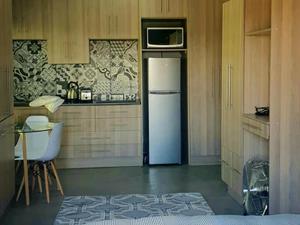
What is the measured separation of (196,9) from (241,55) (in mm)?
2124

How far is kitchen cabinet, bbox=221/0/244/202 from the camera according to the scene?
183 inches

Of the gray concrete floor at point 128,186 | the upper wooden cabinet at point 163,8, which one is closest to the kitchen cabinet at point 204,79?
the upper wooden cabinet at point 163,8

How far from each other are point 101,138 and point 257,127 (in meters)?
2.84

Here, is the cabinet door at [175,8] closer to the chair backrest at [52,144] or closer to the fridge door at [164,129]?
the fridge door at [164,129]

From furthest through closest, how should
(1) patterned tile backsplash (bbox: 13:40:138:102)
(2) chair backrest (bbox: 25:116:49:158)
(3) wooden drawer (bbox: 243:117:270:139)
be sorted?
(1) patterned tile backsplash (bbox: 13:40:138:102)
(2) chair backrest (bbox: 25:116:49:158)
(3) wooden drawer (bbox: 243:117:270:139)

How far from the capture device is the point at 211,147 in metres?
6.67

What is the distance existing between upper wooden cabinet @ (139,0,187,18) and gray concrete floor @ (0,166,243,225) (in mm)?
2126

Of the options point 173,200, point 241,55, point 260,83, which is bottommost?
point 173,200

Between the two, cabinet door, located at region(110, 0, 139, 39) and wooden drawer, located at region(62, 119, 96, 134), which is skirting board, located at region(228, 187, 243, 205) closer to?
wooden drawer, located at region(62, 119, 96, 134)

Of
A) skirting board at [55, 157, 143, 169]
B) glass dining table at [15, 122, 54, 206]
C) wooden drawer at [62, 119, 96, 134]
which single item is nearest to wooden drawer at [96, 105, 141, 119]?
wooden drawer at [62, 119, 96, 134]

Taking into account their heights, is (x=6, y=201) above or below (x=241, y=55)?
below

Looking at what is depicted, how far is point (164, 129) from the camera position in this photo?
6590mm

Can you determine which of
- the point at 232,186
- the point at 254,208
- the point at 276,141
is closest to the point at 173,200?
the point at 232,186

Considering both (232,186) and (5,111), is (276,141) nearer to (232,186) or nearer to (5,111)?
(232,186)
